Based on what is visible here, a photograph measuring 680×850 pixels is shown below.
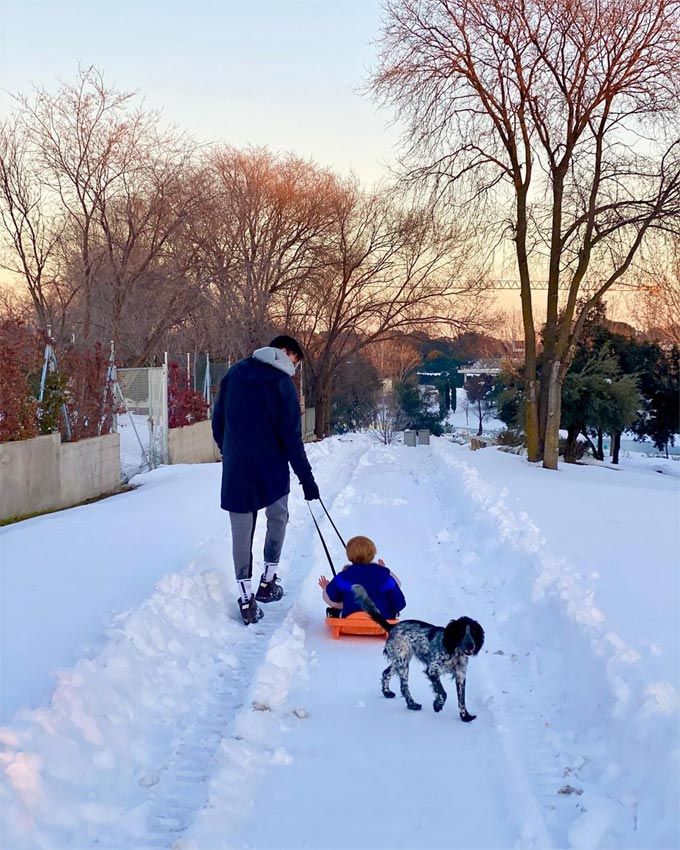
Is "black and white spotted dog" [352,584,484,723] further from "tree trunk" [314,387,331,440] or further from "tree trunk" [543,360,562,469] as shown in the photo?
"tree trunk" [314,387,331,440]

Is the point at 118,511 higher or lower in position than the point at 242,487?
lower

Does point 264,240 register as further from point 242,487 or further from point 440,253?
point 242,487

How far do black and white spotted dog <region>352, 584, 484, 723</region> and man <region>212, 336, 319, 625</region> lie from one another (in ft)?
6.17

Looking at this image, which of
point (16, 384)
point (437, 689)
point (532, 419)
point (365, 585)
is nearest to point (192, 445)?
point (532, 419)

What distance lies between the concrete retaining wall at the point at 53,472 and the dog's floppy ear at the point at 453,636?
872cm

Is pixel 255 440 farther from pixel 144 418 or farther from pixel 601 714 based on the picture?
pixel 144 418

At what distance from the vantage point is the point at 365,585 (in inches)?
242

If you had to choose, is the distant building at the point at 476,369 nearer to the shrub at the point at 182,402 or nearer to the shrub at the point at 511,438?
the shrub at the point at 511,438

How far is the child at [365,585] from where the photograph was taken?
611 centimetres

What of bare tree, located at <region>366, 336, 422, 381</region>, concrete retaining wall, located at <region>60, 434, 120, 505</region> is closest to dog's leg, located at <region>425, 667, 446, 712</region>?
Answer: concrete retaining wall, located at <region>60, 434, 120, 505</region>

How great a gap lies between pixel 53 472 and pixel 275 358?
321 inches

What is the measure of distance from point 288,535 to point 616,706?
6339mm

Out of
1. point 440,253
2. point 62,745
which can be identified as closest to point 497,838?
point 62,745

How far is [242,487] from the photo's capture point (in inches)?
265
